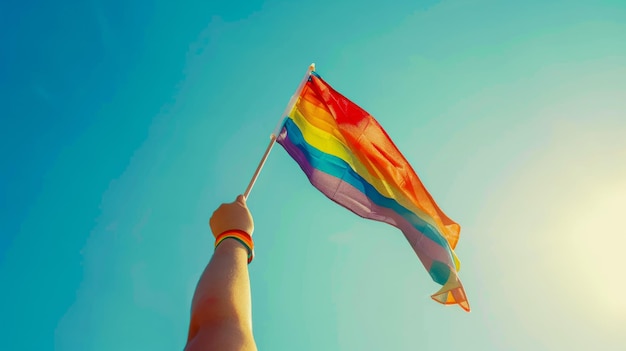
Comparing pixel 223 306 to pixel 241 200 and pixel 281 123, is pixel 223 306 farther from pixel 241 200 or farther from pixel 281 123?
pixel 281 123

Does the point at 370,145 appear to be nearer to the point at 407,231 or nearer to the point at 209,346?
the point at 407,231

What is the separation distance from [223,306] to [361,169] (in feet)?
18.9

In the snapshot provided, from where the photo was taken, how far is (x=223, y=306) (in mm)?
2643

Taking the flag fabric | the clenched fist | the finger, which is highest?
the flag fabric

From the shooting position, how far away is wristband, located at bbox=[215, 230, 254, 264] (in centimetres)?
395

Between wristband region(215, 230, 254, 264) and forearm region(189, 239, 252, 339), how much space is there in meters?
0.49

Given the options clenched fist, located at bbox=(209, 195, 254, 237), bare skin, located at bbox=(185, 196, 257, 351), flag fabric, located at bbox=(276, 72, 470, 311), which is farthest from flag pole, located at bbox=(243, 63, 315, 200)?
bare skin, located at bbox=(185, 196, 257, 351)

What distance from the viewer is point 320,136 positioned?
865 centimetres

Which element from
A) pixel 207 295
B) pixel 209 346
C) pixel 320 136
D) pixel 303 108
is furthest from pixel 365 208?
pixel 209 346

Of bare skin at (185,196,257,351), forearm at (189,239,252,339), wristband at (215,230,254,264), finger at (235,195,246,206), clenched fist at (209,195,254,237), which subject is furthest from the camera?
finger at (235,195,246,206)

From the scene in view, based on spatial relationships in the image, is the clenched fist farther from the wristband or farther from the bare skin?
the bare skin

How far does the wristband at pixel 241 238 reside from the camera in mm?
3954

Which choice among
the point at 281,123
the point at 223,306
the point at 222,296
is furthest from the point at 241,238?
the point at 281,123

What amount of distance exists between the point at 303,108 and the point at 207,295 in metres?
6.45
